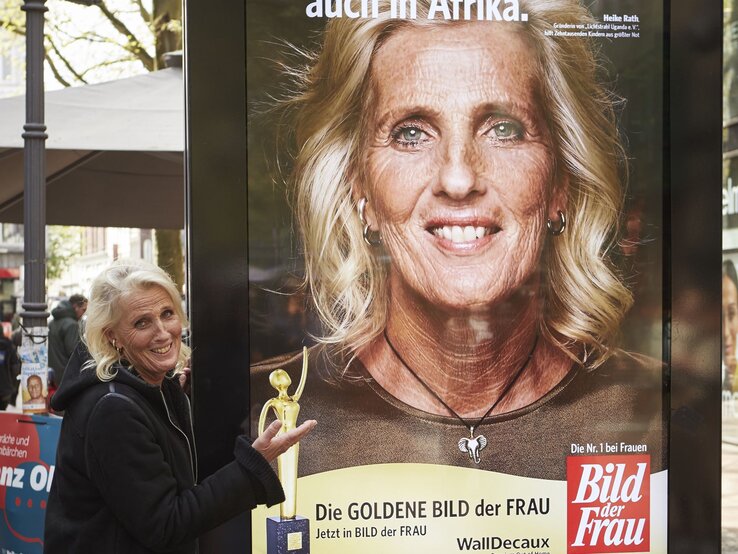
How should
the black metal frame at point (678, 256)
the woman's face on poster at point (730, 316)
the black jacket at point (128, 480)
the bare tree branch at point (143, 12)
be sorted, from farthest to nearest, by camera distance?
1. the bare tree branch at point (143, 12)
2. the woman's face on poster at point (730, 316)
3. the black metal frame at point (678, 256)
4. the black jacket at point (128, 480)

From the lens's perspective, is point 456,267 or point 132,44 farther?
point 132,44

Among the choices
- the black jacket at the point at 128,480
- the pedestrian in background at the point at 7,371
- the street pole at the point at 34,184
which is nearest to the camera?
the black jacket at the point at 128,480

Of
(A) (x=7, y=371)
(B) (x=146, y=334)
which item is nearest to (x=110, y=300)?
Result: (B) (x=146, y=334)

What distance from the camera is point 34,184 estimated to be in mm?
5844

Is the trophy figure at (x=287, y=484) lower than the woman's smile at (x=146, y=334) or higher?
lower

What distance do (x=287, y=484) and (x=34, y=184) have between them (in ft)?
11.6

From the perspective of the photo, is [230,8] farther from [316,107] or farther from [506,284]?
[506,284]

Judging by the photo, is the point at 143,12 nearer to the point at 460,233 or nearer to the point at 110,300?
the point at 460,233

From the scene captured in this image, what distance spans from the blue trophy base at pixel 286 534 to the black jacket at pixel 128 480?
40 cm

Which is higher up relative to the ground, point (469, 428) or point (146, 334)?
point (146, 334)

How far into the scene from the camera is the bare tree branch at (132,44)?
52.7 feet

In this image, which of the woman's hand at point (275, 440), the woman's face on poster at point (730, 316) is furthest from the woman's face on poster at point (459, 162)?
the woman's face on poster at point (730, 316)

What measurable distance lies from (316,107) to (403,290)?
559 mm

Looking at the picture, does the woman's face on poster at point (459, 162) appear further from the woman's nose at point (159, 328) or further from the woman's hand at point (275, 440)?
the woman's nose at point (159, 328)
